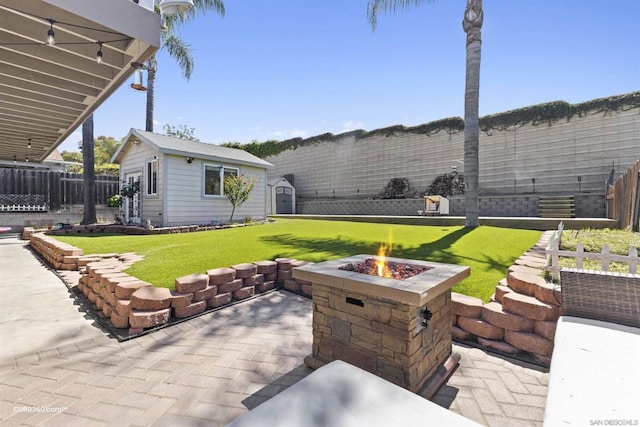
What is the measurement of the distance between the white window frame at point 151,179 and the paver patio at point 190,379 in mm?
8697

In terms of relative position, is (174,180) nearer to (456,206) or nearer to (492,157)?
(456,206)

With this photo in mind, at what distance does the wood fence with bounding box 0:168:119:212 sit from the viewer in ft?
42.7

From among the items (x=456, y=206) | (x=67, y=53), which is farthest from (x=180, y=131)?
(x=67, y=53)

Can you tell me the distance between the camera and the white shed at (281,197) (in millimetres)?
19875

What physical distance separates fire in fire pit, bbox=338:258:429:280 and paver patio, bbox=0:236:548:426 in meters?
0.92

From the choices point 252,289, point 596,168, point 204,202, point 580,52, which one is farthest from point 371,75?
point 252,289

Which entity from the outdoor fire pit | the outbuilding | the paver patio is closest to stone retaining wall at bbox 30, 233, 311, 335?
the paver patio

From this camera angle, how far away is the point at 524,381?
7.70 feet

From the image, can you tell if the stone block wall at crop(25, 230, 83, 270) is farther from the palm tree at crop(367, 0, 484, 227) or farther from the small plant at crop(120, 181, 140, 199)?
the palm tree at crop(367, 0, 484, 227)

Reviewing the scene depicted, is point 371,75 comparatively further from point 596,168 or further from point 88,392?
point 88,392

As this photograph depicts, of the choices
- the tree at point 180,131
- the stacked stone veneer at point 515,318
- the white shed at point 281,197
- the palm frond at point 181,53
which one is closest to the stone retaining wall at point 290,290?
the stacked stone veneer at point 515,318

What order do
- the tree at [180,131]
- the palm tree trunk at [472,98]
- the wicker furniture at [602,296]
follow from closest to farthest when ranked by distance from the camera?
the wicker furniture at [602,296] < the palm tree trunk at [472,98] < the tree at [180,131]

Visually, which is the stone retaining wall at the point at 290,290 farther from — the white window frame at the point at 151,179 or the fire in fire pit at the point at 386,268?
the white window frame at the point at 151,179

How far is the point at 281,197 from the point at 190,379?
18.6m
